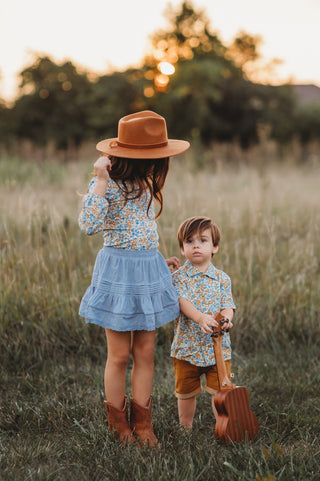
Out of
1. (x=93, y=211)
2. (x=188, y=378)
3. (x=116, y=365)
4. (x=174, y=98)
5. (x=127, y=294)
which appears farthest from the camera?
(x=174, y=98)

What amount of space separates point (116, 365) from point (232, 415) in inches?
24.9

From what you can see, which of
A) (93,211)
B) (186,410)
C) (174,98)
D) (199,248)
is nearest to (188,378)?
(186,410)

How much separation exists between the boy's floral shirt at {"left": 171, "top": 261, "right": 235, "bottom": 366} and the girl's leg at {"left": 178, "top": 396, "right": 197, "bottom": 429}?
27 centimetres

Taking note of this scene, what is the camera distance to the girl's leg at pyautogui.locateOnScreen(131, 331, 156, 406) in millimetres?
2521

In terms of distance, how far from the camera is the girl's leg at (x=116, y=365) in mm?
2480

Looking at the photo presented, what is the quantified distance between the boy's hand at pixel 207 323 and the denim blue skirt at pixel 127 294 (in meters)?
0.17

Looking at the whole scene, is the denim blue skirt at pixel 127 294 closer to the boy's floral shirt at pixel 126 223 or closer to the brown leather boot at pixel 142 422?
the boy's floral shirt at pixel 126 223

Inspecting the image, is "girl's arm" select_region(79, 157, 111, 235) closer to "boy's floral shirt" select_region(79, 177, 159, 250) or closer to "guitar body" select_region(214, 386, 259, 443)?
"boy's floral shirt" select_region(79, 177, 159, 250)

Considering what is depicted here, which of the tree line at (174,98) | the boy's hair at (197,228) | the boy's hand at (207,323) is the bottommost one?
the boy's hand at (207,323)

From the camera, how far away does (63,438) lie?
2.59 metres

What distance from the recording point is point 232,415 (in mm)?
2434

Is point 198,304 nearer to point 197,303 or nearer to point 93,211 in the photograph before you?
point 197,303

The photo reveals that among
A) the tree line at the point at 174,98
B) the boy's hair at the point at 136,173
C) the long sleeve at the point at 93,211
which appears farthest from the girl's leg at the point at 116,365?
the tree line at the point at 174,98

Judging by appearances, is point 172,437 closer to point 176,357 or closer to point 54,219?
point 176,357
